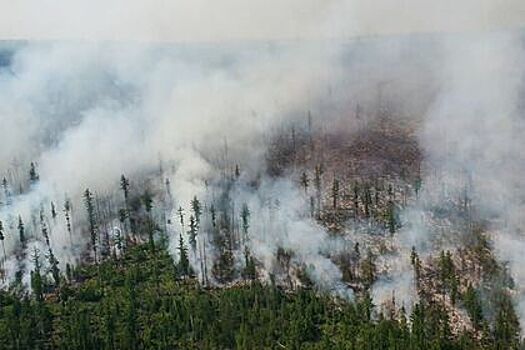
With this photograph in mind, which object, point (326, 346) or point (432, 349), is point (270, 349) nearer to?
point (326, 346)

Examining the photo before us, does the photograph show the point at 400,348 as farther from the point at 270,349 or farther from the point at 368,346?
the point at 270,349

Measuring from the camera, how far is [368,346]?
194 metres

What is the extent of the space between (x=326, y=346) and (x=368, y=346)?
37.0 ft

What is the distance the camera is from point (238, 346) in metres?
200

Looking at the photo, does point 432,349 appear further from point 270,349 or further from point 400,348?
point 270,349

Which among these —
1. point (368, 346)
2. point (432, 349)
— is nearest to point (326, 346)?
point (368, 346)

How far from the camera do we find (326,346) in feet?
655

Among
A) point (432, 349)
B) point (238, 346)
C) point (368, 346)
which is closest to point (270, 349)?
point (238, 346)

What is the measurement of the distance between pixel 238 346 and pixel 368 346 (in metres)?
32.2

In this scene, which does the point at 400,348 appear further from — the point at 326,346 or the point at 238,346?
the point at 238,346

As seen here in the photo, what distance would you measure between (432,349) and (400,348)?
24.9 feet

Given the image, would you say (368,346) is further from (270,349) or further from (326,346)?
(270,349)

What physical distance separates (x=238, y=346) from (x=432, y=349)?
47.4 m

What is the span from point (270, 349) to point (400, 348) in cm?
3199
